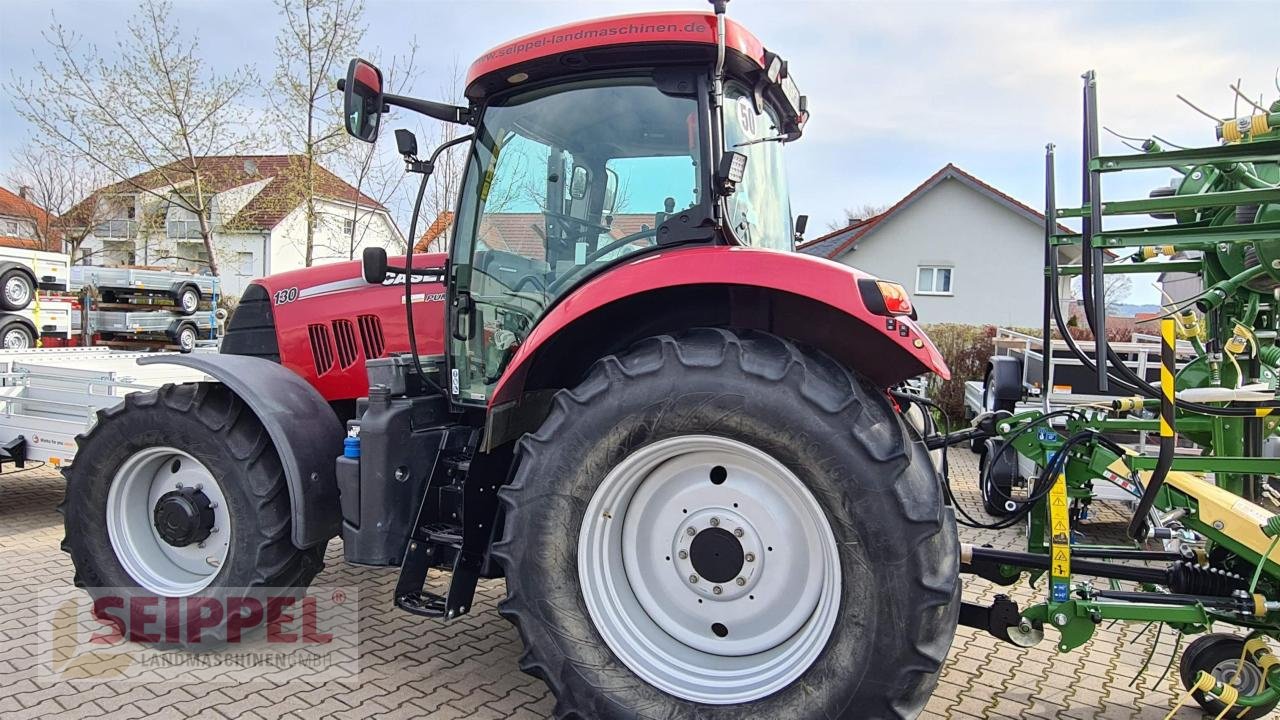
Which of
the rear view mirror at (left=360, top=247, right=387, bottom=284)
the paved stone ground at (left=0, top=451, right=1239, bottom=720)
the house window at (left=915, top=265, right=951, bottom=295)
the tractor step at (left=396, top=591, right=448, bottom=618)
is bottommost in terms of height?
the paved stone ground at (left=0, top=451, right=1239, bottom=720)

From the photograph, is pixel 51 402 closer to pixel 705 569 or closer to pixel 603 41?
pixel 603 41

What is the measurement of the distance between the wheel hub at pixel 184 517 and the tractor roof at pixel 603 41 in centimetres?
219

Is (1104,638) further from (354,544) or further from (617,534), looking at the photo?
(354,544)

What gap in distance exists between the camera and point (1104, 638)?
412cm

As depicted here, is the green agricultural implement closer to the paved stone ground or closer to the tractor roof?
the paved stone ground

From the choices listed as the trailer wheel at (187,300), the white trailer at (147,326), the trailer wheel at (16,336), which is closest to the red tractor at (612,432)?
the trailer wheel at (16,336)

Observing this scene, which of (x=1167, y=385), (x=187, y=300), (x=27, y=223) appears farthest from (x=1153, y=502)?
(x=27, y=223)

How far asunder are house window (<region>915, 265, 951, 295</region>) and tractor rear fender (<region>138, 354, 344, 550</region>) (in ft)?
77.6

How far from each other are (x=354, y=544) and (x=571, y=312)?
138 centimetres

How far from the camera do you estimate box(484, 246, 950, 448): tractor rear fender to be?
8.25ft

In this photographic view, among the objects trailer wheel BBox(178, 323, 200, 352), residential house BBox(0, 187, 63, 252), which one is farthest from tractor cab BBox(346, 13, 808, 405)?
residential house BBox(0, 187, 63, 252)

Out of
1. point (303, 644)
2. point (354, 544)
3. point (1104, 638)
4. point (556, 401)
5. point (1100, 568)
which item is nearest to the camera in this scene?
point (556, 401)

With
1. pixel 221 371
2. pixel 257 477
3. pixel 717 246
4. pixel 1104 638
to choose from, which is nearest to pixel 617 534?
pixel 717 246

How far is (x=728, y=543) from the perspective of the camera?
271 centimetres
